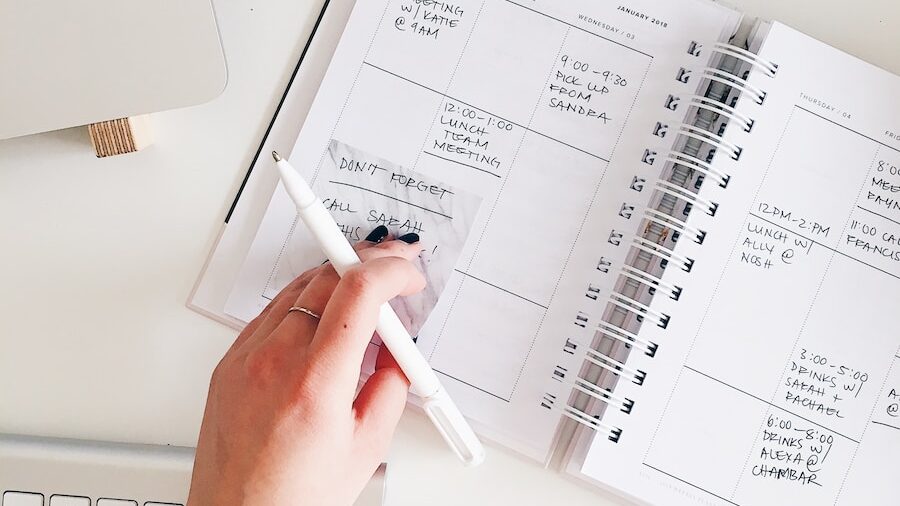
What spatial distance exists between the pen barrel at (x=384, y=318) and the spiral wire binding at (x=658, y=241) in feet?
0.38

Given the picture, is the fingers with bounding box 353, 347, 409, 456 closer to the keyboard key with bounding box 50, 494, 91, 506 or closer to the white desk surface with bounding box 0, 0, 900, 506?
the white desk surface with bounding box 0, 0, 900, 506

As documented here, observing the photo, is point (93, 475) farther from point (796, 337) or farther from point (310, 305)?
point (796, 337)

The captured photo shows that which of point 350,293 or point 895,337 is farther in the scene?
point 895,337

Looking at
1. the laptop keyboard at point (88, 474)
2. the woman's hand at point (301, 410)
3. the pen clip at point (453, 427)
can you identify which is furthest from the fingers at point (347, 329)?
the laptop keyboard at point (88, 474)

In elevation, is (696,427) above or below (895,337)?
below

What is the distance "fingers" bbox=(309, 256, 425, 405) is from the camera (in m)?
0.51

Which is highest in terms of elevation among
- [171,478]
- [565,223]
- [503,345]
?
[565,223]

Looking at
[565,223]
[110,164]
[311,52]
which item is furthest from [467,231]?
[110,164]

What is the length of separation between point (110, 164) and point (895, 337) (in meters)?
0.65

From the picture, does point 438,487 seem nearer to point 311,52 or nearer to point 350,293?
point 350,293

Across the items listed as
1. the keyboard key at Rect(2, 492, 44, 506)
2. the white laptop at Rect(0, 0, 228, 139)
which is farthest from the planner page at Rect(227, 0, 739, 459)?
the keyboard key at Rect(2, 492, 44, 506)


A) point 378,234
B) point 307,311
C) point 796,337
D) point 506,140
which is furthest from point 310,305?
point 796,337

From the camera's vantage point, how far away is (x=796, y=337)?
0.64m

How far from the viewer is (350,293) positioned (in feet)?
1.70
